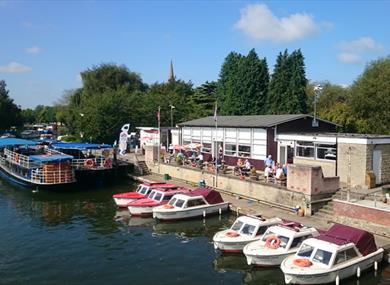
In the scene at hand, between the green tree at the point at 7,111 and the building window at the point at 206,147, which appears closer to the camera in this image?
the building window at the point at 206,147

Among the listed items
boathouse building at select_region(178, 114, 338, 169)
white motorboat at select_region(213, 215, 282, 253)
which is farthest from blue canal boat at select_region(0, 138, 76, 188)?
white motorboat at select_region(213, 215, 282, 253)

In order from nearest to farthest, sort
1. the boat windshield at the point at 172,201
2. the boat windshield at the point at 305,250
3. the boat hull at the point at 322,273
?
the boat hull at the point at 322,273, the boat windshield at the point at 305,250, the boat windshield at the point at 172,201

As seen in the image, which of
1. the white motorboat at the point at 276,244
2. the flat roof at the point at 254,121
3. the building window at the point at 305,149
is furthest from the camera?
the flat roof at the point at 254,121

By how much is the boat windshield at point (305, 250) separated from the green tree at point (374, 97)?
28421 mm

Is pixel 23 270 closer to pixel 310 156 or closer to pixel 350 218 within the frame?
pixel 350 218

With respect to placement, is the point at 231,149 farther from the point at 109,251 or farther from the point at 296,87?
the point at 296,87

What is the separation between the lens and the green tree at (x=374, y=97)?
42.9m

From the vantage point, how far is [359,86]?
151 ft

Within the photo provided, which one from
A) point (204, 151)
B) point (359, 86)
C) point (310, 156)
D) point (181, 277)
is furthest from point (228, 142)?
point (181, 277)

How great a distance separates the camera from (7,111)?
327ft

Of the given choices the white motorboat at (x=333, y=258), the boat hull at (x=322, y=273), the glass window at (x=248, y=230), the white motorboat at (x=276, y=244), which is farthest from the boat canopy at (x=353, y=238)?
the glass window at (x=248, y=230)

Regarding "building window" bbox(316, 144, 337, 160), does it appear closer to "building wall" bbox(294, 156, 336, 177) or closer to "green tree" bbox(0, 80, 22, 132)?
"building wall" bbox(294, 156, 336, 177)

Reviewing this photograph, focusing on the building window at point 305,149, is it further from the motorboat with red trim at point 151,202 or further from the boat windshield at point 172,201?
the boat windshield at point 172,201

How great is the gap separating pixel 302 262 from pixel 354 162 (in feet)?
44.9
